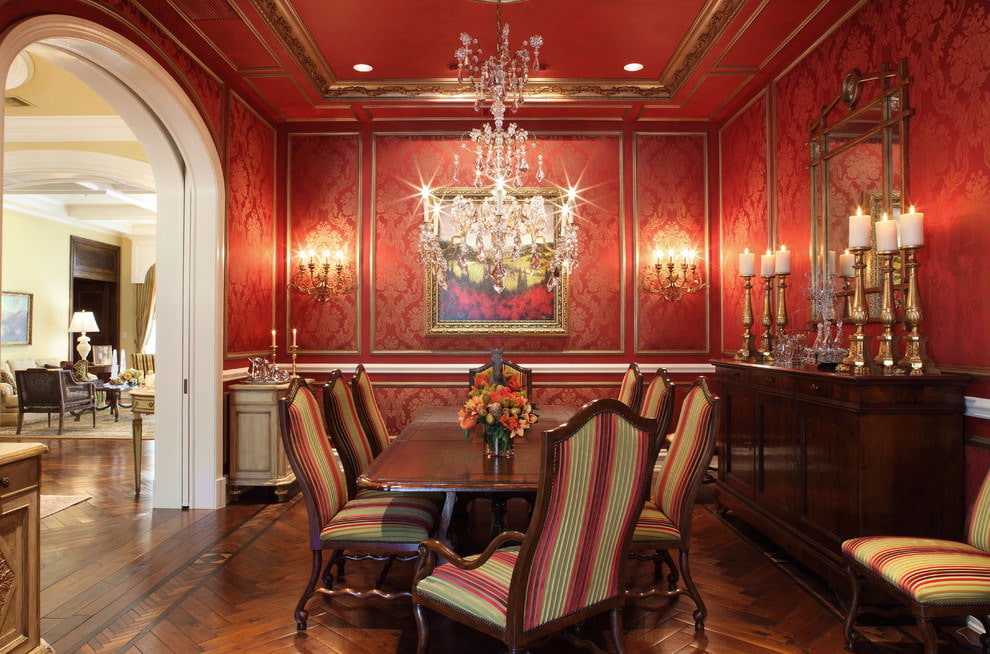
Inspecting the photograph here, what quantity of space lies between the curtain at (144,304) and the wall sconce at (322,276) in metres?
8.41

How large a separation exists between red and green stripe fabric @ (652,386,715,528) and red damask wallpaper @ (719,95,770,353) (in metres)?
2.39

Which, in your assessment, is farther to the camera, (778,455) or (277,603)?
(778,455)

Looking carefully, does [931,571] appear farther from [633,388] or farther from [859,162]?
[859,162]

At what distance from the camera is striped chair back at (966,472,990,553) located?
238cm

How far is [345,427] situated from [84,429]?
7143 millimetres

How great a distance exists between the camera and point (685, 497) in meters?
2.70

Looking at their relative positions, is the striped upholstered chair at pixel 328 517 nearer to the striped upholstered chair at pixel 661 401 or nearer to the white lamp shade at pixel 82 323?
the striped upholstered chair at pixel 661 401

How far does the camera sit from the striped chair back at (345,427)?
3.19m

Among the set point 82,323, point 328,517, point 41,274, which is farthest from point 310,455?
point 41,274

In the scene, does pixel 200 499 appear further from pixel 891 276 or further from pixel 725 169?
pixel 725 169

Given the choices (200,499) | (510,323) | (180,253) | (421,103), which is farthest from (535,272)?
(200,499)

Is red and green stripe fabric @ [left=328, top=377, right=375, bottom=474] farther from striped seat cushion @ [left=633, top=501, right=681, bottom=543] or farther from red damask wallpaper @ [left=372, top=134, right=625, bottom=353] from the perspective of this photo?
red damask wallpaper @ [left=372, top=134, right=625, bottom=353]

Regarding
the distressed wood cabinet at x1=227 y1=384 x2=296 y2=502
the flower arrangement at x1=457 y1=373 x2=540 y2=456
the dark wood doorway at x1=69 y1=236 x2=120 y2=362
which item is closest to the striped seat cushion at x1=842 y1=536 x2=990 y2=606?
the flower arrangement at x1=457 y1=373 x2=540 y2=456

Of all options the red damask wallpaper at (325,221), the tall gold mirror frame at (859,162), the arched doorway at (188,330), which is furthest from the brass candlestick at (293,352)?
the tall gold mirror frame at (859,162)
